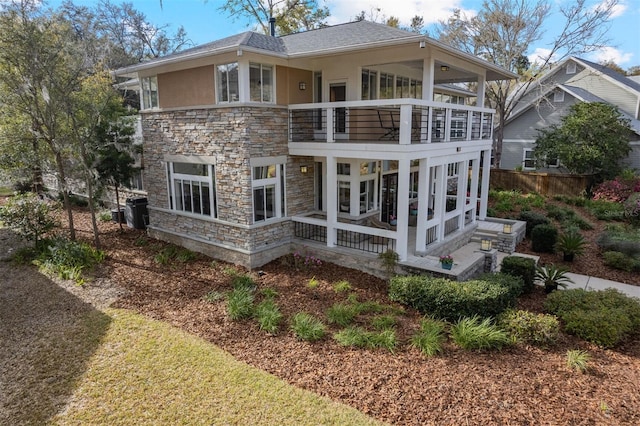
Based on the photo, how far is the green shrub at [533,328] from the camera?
7.45 m

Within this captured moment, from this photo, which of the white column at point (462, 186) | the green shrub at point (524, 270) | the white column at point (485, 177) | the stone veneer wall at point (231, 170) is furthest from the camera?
the white column at point (485, 177)

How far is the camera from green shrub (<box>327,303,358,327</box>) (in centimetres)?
820

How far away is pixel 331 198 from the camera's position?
11281mm

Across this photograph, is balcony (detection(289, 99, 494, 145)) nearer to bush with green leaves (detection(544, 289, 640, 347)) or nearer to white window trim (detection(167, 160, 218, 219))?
white window trim (detection(167, 160, 218, 219))

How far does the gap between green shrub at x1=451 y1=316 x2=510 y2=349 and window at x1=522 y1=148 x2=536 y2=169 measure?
75.0 ft

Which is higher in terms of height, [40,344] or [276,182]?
[276,182]

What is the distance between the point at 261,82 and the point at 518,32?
2099 cm

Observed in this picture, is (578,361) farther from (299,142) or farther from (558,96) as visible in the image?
(558,96)

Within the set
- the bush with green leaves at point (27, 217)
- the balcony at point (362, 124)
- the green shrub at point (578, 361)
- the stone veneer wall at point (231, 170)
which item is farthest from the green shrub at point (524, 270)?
the bush with green leaves at point (27, 217)

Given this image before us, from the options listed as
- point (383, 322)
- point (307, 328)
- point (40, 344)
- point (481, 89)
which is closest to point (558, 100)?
point (481, 89)

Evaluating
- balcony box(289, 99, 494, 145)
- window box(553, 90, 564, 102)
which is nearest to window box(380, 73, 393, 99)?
balcony box(289, 99, 494, 145)

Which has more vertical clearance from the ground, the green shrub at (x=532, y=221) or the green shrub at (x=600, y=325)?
the green shrub at (x=532, y=221)

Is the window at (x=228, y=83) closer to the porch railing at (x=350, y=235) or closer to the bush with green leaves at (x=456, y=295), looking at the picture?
the porch railing at (x=350, y=235)

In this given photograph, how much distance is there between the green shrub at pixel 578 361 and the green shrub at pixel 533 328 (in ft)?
1.56
